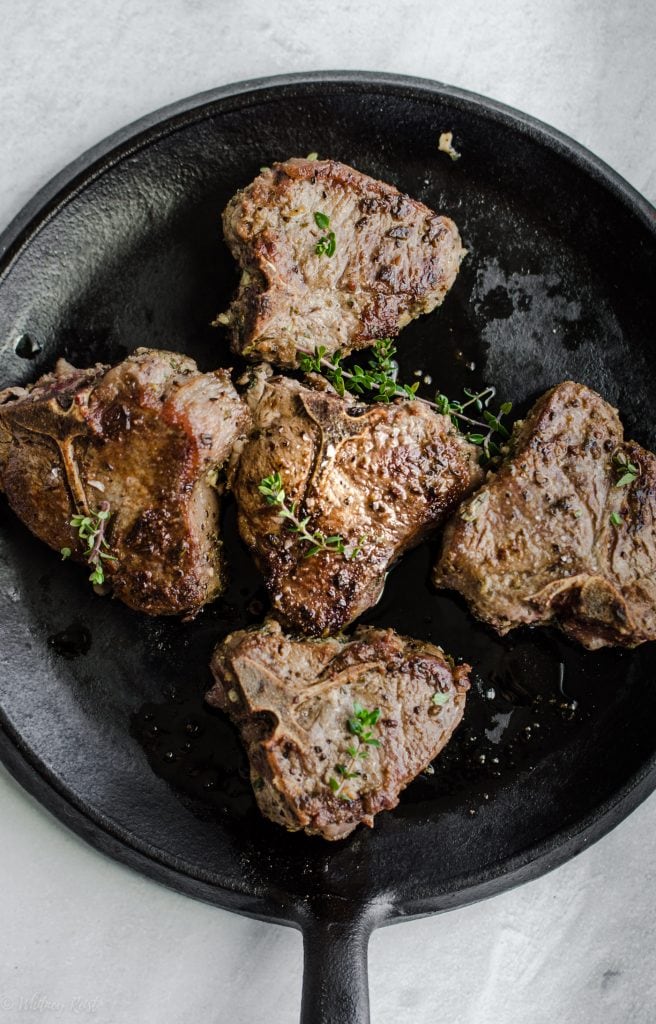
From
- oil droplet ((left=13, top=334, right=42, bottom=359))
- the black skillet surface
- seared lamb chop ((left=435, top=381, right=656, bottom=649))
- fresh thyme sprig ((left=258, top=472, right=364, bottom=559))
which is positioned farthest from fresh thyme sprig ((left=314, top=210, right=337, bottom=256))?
oil droplet ((left=13, top=334, right=42, bottom=359))

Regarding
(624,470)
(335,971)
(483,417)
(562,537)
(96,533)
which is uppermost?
(624,470)

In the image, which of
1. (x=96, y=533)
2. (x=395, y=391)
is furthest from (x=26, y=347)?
(x=395, y=391)

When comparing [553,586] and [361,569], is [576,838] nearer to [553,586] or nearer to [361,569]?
[553,586]

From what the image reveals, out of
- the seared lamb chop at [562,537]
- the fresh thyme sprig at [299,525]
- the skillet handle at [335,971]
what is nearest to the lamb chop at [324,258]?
the fresh thyme sprig at [299,525]

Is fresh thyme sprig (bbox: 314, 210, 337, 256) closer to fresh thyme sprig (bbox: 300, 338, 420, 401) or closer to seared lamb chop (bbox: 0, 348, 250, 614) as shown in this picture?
fresh thyme sprig (bbox: 300, 338, 420, 401)

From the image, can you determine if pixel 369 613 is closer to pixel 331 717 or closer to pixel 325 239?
pixel 331 717

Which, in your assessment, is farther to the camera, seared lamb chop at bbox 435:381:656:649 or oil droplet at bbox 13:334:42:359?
oil droplet at bbox 13:334:42:359

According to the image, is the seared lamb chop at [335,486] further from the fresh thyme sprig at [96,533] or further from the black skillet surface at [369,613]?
the fresh thyme sprig at [96,533]

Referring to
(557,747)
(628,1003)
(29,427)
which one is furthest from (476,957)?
(29,427)
